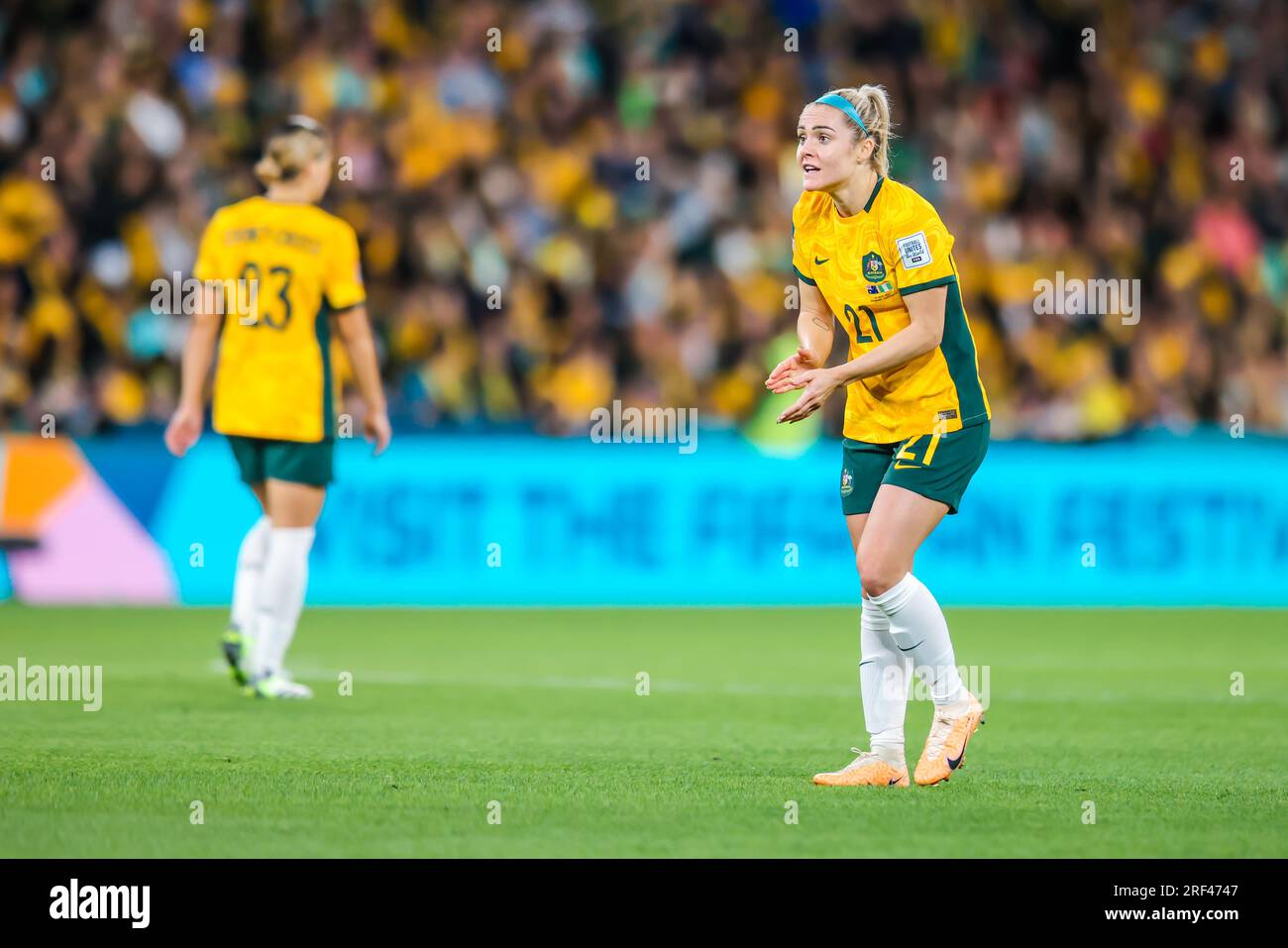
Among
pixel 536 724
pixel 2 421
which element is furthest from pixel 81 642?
pixel 536 724

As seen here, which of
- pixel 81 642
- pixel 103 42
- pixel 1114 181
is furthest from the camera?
pixel 1114 181

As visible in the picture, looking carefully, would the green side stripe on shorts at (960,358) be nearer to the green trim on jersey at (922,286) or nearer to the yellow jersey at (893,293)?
the yellow jersey at (893,293)

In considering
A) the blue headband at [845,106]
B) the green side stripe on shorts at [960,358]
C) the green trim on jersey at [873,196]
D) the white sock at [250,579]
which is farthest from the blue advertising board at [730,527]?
the blue headband at [845,106]

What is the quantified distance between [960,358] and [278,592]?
3.81 m

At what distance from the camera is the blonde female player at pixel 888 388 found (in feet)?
21.5

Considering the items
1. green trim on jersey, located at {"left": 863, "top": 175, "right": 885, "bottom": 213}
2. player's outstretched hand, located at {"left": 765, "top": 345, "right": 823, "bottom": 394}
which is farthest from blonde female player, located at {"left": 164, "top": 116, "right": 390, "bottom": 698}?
green trim on jersey, located at {"left": 863, "top": 175, "right": 885, "bottom": 213}

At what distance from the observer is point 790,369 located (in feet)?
21.9

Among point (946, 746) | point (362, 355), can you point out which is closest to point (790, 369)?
point (946, 746)

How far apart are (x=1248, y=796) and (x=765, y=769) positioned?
162cm

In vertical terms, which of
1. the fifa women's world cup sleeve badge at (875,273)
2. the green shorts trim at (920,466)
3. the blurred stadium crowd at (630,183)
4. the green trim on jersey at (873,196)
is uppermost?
the blurred stadium crowd at (630,183)

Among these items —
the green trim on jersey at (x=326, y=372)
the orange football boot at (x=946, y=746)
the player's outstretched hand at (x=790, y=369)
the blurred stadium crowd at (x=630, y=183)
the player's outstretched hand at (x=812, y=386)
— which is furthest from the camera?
the blurred stadium crowd at (x=630, y=183)

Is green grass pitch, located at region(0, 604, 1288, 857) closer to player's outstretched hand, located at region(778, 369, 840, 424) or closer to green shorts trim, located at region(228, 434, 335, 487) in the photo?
green shorts trim, located at region(228, 434, 335, 487)
